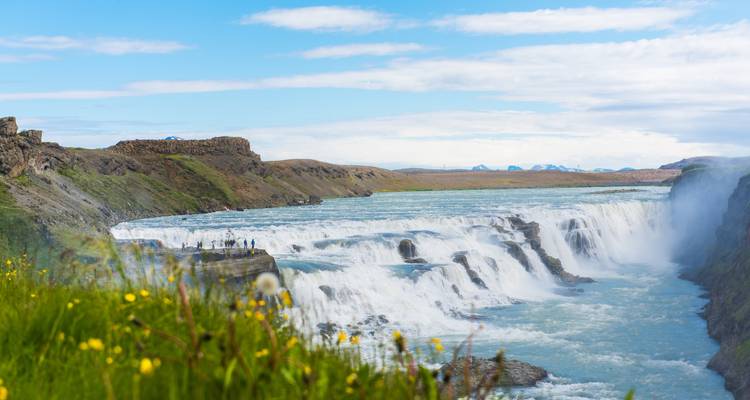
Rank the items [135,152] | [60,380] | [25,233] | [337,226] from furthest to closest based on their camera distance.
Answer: [135,152] → [337,226] → [25,233] → [60,380]

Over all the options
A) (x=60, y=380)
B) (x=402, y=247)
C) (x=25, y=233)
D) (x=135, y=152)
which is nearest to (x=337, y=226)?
(x=402, y=247)

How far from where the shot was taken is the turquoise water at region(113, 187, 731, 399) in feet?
78.0

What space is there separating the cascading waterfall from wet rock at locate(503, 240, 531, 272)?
85mm

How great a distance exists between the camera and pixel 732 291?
31.4 metres

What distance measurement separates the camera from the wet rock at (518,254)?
4555 centimetres

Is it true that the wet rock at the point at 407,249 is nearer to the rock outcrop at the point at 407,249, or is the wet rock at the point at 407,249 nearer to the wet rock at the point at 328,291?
the rock outcrop at the point at 407,249

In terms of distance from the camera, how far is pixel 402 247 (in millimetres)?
41594

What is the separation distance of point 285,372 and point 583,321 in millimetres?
29986

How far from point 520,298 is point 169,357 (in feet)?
120

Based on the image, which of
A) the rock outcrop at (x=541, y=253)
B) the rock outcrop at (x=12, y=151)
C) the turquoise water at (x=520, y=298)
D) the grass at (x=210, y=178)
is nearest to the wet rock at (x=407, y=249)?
the turquoise water at (x=520, y=298)

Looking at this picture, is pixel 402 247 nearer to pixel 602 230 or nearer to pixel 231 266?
pixel 231 266

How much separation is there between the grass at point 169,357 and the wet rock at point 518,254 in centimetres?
4038

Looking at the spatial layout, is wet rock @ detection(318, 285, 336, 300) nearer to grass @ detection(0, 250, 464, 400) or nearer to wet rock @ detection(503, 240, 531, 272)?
wet rock @ detection(503, 240, 531, 272)

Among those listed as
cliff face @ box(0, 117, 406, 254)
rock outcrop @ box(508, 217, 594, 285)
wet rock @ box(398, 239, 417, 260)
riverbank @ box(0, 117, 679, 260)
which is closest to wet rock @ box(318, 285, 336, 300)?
cliff face @ box(0, 117, 406, 254)
